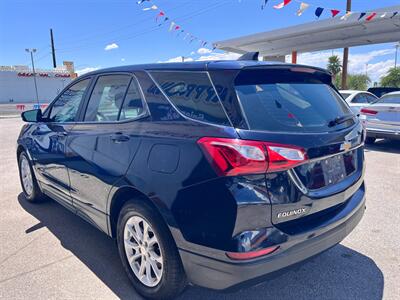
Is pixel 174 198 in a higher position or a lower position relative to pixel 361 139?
lower

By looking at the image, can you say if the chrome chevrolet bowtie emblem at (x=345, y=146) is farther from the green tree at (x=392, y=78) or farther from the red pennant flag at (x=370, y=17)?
the green tree at (x=392, y=78)

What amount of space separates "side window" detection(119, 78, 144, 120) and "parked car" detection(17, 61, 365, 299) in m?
0.02

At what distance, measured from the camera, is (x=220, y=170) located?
196cm

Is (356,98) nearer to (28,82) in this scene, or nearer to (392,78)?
(392,78)

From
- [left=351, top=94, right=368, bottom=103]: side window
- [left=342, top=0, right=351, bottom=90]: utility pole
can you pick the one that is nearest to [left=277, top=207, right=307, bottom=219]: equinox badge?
[left=351, top=94, right=368, bottom=103]: side window

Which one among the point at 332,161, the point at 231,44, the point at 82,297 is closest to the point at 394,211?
the point at 332,161

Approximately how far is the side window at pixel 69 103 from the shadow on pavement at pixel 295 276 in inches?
52.2

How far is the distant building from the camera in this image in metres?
46.7

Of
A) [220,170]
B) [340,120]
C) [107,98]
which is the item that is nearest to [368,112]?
[340,120]

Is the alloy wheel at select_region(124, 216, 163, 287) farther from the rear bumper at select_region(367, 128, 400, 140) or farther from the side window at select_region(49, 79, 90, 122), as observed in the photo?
the rear bumper at select_region(367, 128, 400, 140)

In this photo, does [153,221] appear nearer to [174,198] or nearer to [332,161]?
[174,198]

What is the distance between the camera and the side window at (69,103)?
3.53 m

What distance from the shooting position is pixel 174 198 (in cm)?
217

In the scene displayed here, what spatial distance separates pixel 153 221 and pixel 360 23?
47.4 ft
